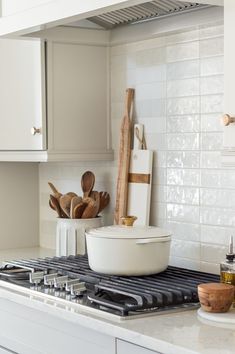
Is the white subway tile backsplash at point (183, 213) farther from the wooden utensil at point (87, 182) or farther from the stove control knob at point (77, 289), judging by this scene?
the stove control knob at point (77, 289)

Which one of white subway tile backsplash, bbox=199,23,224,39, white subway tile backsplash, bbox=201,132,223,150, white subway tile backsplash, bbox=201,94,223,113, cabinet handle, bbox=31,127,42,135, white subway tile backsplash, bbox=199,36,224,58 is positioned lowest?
white subway tile backsplash, bbox=201,132,223,150

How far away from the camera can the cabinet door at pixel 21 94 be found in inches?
126

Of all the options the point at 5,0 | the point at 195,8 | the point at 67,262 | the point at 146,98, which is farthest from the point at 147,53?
the point at 67,262

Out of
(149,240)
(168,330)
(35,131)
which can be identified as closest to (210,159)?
(149,240)

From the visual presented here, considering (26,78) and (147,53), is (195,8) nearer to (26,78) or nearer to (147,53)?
(147,53)

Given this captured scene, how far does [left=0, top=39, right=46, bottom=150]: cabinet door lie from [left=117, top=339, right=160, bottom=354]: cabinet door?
125cm

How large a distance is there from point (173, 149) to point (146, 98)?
0.90 feet

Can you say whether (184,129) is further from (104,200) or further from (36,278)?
(36,278)

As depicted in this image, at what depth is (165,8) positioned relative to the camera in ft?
9.48

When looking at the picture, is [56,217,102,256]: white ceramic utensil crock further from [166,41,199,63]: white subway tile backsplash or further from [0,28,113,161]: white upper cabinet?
[166,41,199,63]: white subway tile backsplash

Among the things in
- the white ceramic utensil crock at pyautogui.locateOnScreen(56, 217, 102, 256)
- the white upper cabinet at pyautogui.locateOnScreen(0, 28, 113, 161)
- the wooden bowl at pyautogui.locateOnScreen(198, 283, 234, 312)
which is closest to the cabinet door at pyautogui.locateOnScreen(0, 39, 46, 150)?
the white upper cabinet at pyautogui.locateOnScreen(0, 28, 113, 161)

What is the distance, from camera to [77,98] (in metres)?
3.24

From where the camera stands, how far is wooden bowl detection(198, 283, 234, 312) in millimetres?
2180

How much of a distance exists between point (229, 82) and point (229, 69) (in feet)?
0.12
